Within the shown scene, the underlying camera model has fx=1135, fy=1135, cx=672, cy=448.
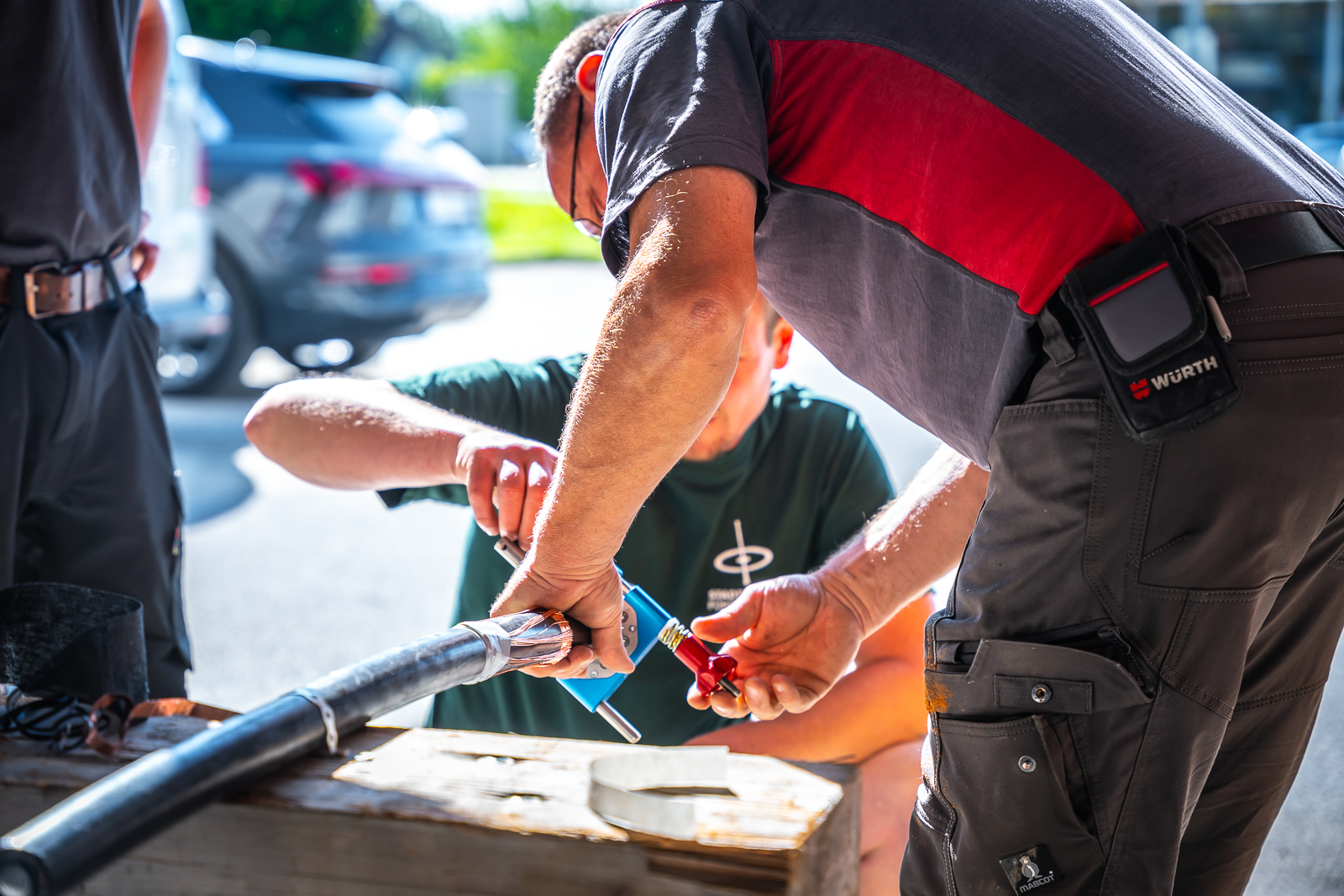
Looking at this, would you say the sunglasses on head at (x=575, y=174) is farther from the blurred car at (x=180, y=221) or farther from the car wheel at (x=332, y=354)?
the car wheel at (x=332, y=354)

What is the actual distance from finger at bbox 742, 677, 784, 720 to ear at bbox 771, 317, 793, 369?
2.33 feet

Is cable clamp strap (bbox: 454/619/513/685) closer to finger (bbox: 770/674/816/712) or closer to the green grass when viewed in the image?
finger (bbox: 770/674/816/712)

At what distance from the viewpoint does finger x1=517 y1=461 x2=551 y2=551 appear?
1492 mm

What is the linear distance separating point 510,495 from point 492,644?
455mm

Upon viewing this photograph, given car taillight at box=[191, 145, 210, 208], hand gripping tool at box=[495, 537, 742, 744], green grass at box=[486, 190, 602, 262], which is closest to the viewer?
hand gripping tool at box=[495, 537, 742, 744]

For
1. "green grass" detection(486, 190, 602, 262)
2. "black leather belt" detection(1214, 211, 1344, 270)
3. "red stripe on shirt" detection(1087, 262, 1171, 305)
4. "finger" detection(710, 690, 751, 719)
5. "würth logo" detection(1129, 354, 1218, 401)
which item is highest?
"black leather belt" detection(1214, 211, 1344, 270)

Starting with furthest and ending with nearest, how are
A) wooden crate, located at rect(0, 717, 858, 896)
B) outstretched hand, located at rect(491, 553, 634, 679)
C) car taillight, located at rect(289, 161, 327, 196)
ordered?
car taillight, located at rect(289, 161, 327, 196)
outstretched hand, located at rect(491, 553, 634, 679)
wooden crate, located at rect(0, 717, 858, 896)

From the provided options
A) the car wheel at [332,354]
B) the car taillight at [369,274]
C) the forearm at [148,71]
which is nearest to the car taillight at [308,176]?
the car taillight at [369,274]

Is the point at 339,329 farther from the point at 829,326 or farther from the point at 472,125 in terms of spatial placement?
the point at 472,125

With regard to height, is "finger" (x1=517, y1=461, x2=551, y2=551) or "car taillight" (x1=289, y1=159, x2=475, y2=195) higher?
"finger" (x1=517, y1=461, x2=551, y2=551)

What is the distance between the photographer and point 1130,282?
100cm

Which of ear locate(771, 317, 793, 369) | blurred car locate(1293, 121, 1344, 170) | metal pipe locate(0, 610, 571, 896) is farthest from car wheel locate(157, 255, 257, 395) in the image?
blurred car locate(1293, 121, 1344, 170)

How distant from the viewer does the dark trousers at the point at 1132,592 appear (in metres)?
1.01

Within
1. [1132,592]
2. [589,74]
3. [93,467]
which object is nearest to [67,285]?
[93,467]
